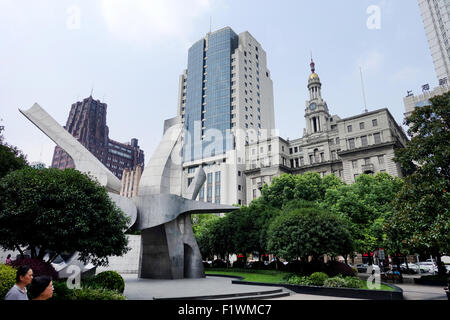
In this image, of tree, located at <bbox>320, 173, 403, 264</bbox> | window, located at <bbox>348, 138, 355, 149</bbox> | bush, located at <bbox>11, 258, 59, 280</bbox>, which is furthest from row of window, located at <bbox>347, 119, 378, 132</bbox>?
bush, located at <bbox>11, 258, 59, 280</bbox>

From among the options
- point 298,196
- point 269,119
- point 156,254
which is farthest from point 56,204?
point 269,119

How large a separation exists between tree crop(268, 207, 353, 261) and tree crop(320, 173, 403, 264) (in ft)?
16.8

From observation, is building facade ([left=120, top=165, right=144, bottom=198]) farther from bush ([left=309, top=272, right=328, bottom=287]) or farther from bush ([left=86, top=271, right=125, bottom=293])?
bush ([left=86, top=271, right=125, bottom=293])

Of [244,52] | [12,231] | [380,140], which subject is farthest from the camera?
[244,52]

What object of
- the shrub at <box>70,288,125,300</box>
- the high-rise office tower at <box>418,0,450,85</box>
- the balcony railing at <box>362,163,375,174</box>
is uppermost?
the high-rise office tower at <box>418,0,450,85</box>

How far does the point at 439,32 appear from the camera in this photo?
3214 inches

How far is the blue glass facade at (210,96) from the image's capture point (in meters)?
78.8

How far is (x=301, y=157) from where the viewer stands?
67000 mm

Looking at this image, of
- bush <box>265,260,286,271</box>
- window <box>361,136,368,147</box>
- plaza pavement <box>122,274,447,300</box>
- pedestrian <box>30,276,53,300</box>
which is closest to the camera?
pedestrian <box>30,276,53,300</box>

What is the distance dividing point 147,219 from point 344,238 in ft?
46.2

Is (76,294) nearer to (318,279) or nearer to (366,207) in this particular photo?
(318,279)

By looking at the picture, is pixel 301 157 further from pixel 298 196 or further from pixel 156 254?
pixel 156 254

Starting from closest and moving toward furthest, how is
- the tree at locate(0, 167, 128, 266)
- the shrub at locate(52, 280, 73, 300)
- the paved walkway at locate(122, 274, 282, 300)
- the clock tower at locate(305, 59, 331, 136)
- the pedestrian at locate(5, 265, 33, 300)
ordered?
the pedestrian at locate(5, 265, 33, 300), the shrub at locate(52, 280, 73, 300), the tree at locate(0, 167, 128, 266), the paved walkway at locate(122, 274, 282, 300), the clock tower at locate(305, 59, 331, 136)

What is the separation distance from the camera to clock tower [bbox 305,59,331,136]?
70.7 meters
